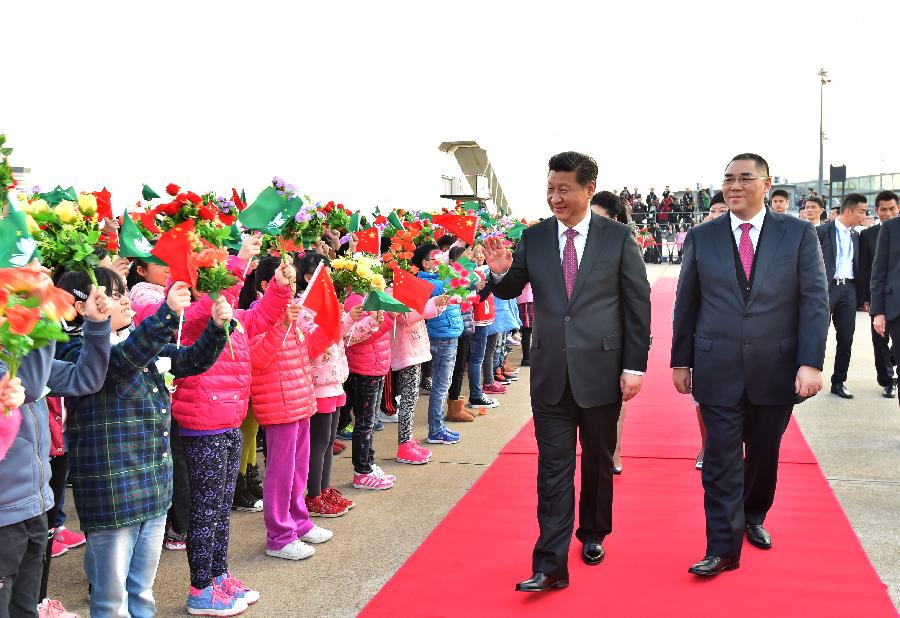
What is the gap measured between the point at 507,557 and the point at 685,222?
27903mm

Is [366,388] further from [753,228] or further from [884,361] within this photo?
[884,361]

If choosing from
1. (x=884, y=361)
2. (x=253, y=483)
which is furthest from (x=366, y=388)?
(x=884, y=361)

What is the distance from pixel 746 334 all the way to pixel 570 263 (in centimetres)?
97

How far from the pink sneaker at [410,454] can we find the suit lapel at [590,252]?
270cm

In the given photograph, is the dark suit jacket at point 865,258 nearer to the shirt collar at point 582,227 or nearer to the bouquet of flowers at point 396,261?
the bouquet of flowers at point 396,261

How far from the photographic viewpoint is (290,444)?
A: 4531 millimetres

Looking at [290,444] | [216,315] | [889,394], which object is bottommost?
[889,394]

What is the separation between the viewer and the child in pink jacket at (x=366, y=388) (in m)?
5.69

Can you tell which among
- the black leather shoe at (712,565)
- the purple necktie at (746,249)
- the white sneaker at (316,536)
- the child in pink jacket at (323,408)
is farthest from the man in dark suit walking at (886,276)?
the white sneaker at (316,536)

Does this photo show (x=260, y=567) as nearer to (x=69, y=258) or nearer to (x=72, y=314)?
(x=69, y=258)

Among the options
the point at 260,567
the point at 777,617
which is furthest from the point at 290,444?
the point at 777,617

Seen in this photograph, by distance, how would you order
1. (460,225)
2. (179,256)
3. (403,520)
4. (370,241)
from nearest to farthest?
(179,256) → (403,520) → (370,241) → (460,225)

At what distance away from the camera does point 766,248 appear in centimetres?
424

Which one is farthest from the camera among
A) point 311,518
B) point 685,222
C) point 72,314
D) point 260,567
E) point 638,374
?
point 685,222
